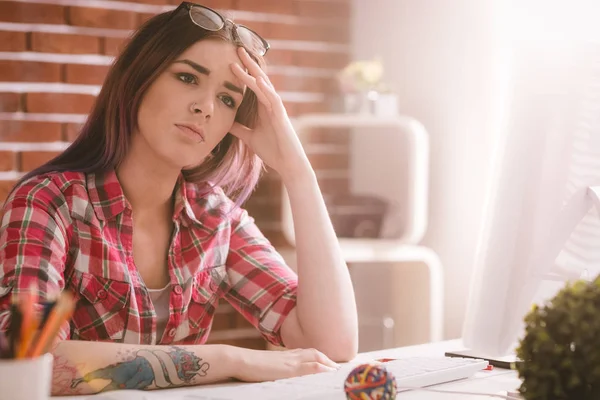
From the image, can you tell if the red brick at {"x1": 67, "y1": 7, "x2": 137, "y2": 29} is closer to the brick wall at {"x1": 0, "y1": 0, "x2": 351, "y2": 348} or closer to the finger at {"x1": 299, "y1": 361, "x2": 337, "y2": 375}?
the brick wall at {"x1": 0, "y1": 0, "x2": 351, "y2": 348}

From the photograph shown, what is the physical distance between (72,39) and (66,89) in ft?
0.55

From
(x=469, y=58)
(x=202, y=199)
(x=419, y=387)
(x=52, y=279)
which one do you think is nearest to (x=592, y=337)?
(x=419, y=387)

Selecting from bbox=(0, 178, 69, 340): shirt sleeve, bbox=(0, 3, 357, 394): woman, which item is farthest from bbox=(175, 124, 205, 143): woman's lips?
bbox=(0, 178, 69, 340): shirt sleeve

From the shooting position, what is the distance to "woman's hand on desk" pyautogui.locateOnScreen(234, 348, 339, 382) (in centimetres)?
126

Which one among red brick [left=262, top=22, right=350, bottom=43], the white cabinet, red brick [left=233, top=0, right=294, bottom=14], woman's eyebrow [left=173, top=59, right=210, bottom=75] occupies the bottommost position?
the white cabinet

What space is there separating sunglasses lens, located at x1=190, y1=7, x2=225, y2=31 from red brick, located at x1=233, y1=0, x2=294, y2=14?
1768 mm

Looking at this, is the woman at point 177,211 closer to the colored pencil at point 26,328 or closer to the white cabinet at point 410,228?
the colored pencil at point 26,328

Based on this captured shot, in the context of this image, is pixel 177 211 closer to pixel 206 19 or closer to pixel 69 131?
pixel 206 19

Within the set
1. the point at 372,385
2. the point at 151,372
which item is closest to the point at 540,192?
the point at 372,385

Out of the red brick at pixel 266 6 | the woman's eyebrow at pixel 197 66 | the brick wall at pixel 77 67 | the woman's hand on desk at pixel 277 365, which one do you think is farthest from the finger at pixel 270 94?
the red brick at pixel 266 6

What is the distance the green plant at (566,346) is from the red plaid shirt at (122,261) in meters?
0.73

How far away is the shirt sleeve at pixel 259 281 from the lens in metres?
1.70

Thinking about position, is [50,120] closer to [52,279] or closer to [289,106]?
[289,106]

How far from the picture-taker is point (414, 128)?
3129mm
